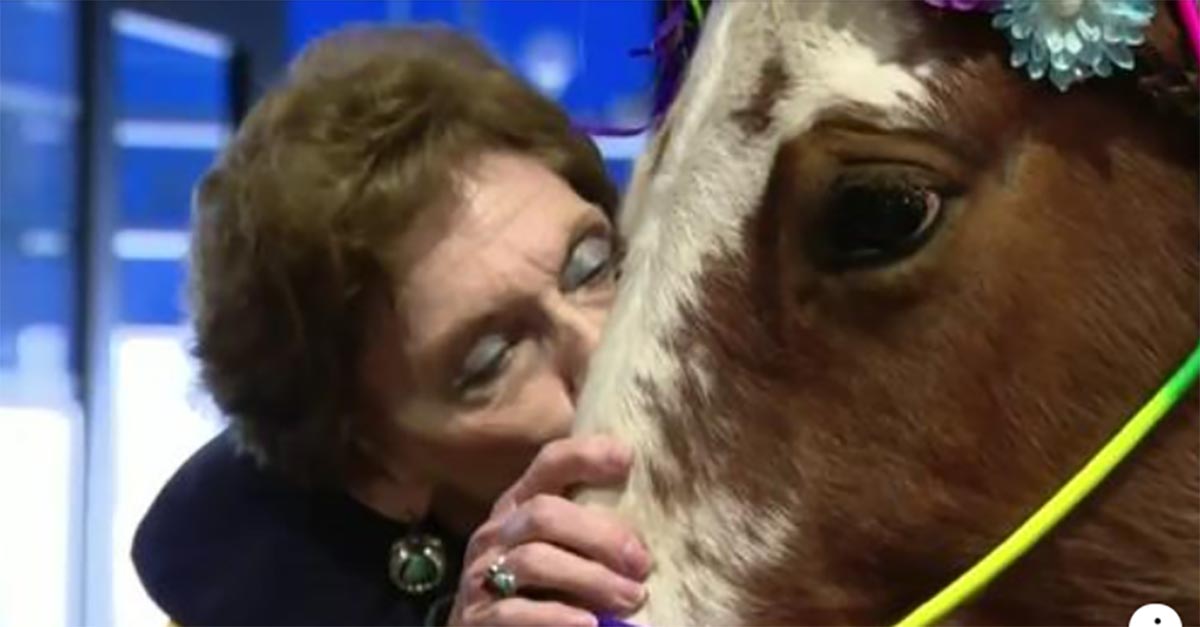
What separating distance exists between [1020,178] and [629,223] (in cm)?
17

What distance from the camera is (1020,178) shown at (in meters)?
0.82

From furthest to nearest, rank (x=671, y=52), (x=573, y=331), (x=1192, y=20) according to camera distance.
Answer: (x=573, y=331)
(x=671, y=52)
(x=1192, y=20)

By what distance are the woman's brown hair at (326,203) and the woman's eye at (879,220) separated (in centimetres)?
37

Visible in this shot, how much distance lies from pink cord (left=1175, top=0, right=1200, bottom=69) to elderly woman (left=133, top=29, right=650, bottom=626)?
33 cm

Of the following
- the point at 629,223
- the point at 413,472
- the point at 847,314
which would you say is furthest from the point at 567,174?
the point at 847,314

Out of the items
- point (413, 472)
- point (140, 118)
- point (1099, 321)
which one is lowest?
point (140, 118)

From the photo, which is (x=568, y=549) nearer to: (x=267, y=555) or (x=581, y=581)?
(x=581, y=581)

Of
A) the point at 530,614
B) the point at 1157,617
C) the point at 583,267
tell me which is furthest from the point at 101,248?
the point at 1157,617

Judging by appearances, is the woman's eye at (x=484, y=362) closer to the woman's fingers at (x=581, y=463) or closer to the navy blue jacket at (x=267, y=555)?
the navy blue jacket at (x=267, y=555)

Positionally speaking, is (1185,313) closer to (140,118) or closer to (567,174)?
(567,174)

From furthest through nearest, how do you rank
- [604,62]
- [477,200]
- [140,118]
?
[140,118] → [604,62] → [477,200]

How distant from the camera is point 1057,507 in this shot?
817 mm

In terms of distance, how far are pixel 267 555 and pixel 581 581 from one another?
16.0 inches

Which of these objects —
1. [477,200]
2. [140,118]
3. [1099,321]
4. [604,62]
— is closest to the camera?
[1099,321]
